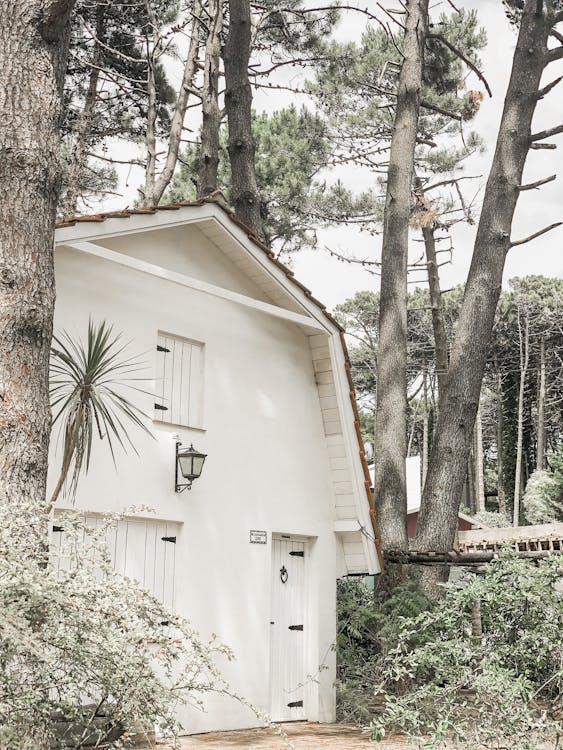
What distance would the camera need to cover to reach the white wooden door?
1070cm

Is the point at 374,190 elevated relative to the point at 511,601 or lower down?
elevated

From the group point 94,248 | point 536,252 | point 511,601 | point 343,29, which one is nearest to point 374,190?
point 343,29

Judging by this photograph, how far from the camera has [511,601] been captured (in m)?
7.29

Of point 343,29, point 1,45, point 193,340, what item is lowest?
point 193,340

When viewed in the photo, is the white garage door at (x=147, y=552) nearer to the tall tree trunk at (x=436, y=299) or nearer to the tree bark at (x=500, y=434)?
the tall tree trunk at (x=436, y=299)

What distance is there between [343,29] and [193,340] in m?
10.4

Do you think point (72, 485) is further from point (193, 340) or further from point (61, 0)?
point (61, 0)

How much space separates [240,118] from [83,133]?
15.8 ft

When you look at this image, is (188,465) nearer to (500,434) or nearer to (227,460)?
(227,460)

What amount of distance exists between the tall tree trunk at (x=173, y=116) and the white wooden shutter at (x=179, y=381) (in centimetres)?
723

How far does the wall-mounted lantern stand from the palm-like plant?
537 mm

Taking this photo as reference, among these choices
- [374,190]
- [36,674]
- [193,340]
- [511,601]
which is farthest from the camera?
A: [374,190]

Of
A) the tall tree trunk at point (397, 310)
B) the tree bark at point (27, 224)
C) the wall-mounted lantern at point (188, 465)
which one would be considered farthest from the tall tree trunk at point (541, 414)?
the tree bark at point (27, 224)

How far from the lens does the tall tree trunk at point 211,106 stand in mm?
15234
